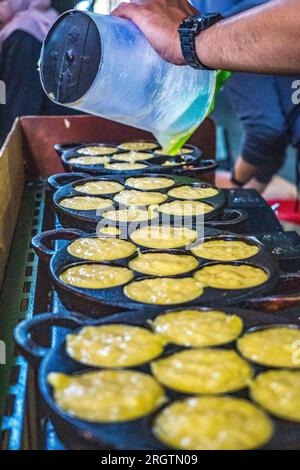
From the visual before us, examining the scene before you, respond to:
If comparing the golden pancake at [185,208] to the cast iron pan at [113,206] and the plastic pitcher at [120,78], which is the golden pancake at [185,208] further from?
the plastic pitcher at [120,78]

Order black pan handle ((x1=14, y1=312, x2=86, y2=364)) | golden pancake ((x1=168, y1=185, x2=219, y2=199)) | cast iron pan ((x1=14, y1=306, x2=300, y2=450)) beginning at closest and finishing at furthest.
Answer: cast iron pan ((x1=14, y1=306, x2=300, y2=450))
black pan handle ((x1=14, y1=312, x2=86, y2=364))
golden pancake ((x1=168, y1=185, x2=219, y2=199))

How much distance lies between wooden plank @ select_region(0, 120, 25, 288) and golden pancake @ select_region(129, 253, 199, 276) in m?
0.46

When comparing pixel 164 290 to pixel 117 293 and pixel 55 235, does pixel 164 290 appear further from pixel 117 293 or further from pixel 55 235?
pixel 55 235

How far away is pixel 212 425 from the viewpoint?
1.08 meters

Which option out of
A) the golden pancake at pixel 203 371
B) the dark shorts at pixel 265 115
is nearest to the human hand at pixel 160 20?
the golden pancake at pixel 203 371

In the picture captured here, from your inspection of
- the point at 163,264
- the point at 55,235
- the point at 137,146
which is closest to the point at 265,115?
the point at 137,146

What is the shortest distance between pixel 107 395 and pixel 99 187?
1.37m

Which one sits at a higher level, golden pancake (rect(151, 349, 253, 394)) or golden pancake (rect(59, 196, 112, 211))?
golden pancake (rect(151, 349, 253, 394))

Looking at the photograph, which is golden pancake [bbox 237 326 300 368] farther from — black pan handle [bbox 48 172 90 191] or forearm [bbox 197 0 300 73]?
black pan handle [bbox 48 172 90 191]

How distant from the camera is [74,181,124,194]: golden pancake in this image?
2.39m

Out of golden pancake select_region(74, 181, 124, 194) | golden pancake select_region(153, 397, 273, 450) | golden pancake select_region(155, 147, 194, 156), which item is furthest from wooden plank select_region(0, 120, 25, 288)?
golden pancake select_region(153, 397, 273, 450)

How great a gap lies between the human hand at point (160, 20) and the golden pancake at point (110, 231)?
2.14ft

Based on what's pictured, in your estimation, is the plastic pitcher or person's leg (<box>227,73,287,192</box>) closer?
the plastic pitcher

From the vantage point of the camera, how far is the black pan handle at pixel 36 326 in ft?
4.23
